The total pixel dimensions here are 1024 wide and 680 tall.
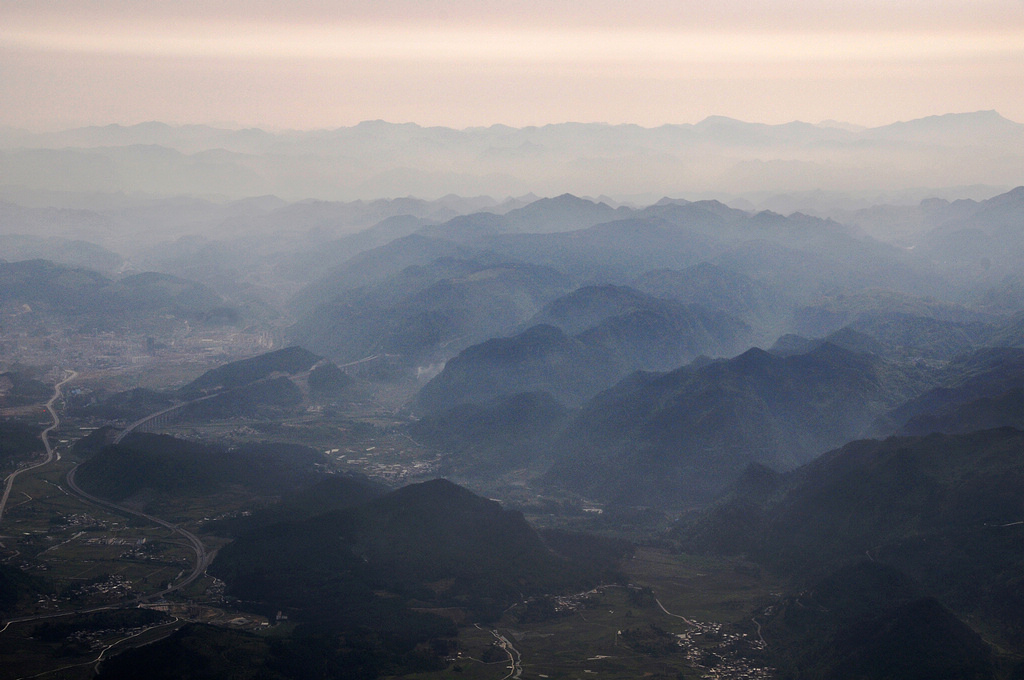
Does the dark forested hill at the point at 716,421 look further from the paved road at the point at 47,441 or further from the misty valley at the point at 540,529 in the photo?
the paved road at the point at 47,441

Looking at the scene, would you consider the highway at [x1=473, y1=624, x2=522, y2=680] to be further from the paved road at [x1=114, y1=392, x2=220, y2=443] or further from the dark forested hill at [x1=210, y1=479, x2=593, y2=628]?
the paved road at [x1=114, y1=392, x2=220, y2=443]

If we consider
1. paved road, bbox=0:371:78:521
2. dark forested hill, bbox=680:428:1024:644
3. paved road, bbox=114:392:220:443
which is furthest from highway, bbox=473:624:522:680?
paved road, bbox=114:392:220:443

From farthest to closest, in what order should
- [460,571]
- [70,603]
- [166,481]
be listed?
[166,481] → [460,571] → [70,603]

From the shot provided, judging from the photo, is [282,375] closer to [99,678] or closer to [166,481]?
[166,481]

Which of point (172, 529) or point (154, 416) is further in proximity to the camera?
point (154, 416)

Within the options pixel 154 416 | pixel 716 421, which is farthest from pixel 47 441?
pixel 716 421

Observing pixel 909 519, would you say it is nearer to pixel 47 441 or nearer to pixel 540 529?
pixel 540 529

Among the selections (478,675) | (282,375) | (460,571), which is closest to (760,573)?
(460,571)

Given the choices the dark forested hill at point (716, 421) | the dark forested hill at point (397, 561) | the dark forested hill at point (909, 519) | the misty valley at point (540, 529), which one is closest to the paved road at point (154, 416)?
the misty valley at point (540, 529)
